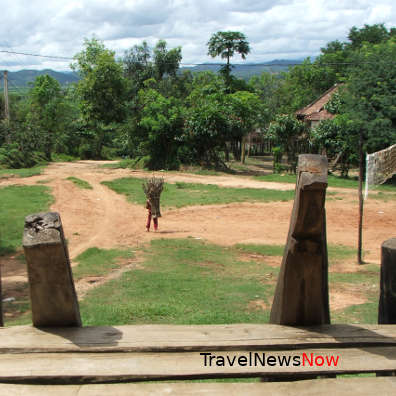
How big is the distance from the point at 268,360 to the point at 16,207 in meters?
15.4

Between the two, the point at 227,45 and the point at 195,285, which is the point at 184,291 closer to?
the point at 195,285

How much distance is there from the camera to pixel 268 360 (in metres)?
2.38

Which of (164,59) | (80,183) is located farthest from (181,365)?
(164,59)

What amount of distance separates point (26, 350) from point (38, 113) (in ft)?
131

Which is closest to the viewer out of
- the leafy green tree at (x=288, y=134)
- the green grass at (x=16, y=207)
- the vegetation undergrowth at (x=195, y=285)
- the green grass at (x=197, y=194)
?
the vegetation undergrowth at (x=195, y=285)

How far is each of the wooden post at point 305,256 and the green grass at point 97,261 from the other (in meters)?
7.16

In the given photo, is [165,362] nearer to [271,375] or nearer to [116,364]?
[116,364]

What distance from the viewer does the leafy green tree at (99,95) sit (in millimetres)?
37000

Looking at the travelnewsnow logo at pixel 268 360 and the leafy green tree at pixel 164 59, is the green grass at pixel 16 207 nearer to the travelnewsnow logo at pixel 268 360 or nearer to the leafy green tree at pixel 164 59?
the travelnewsnow logo at pixel 268 360

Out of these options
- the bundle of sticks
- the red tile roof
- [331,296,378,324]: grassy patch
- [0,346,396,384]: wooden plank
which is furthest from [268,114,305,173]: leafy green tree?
[0,346,396,384]: wooden plank

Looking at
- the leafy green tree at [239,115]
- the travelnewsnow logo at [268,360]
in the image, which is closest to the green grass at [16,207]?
the travelnewsnow logo at [268,360]

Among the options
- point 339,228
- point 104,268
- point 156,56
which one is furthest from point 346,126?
point 156,56

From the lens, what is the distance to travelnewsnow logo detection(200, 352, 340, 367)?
2332mm

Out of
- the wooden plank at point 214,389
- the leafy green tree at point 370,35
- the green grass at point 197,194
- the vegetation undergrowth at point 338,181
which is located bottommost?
the green grass at point 197,194
